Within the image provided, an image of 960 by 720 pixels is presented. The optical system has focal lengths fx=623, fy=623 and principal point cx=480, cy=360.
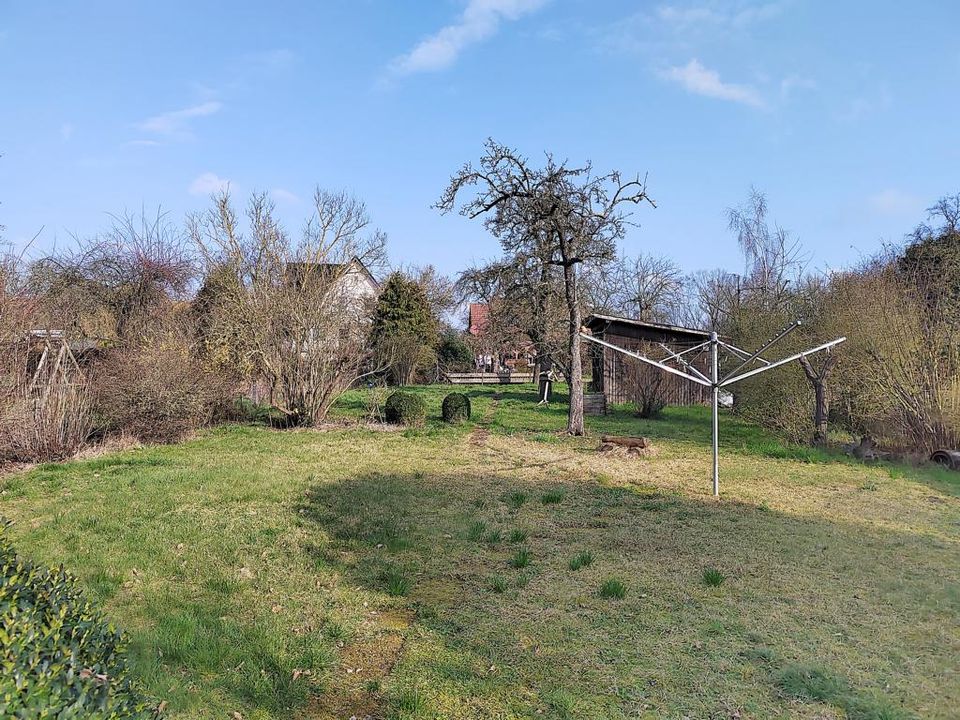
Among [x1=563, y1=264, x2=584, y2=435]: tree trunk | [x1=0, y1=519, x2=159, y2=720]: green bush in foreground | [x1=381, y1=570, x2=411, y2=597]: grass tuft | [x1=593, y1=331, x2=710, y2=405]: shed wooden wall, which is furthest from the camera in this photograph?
[x1=593, y1=331, x2=710, y2=405]: shed wooden wall

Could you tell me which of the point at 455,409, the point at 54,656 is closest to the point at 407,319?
the point at 455,409

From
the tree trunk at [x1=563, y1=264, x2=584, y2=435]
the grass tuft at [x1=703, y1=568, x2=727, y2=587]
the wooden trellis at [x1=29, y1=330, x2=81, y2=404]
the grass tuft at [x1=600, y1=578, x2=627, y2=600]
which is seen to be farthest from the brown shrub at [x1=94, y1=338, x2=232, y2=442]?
the grass tuft at [x1=703, y1=568, x2=727, y2=587]

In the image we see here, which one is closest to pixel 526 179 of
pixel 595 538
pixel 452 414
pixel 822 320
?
pixel 452 414

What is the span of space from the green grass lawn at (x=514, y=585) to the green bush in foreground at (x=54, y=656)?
1.26 meters

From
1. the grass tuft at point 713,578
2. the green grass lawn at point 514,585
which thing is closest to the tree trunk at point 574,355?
the green grass lawn at point 514,585

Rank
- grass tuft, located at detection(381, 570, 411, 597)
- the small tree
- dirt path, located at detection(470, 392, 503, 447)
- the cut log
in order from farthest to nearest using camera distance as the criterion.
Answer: the small tree < dirt path, located at detection(470, 392, 503, 447) < the cut log < grass tuft, located at detection(381, 570, 411, 597)

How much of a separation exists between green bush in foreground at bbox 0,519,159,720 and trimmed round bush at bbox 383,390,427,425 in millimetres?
12732

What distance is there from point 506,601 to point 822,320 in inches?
456

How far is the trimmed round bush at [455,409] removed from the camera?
1584 cm

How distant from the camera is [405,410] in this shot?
596 inches

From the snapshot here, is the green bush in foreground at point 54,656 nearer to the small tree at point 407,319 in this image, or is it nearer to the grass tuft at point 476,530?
the grass tuft at point 476,530

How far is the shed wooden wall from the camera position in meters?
20.7

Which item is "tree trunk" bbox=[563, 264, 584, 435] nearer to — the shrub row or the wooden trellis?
the shrub row

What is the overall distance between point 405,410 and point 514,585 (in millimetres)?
10385
